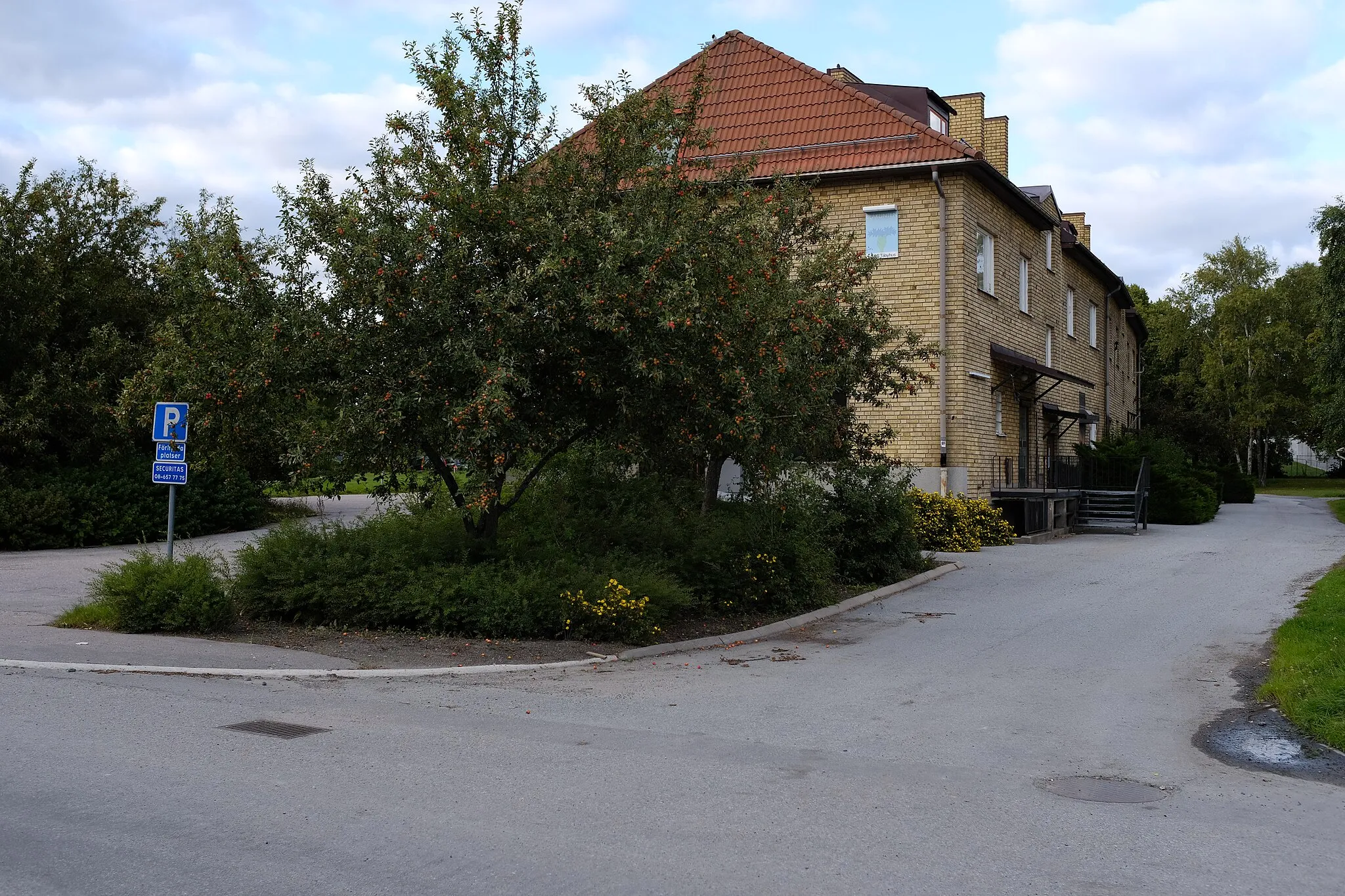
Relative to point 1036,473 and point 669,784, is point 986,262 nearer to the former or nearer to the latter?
point 1036,473

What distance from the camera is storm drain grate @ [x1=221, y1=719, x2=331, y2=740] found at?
722cm

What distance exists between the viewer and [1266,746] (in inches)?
289

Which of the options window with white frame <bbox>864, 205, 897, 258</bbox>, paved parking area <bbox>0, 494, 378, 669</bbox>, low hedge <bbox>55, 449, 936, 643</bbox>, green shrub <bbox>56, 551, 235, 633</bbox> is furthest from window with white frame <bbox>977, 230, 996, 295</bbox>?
green shrub <bbox>56, 551, 235, 633</bbox>

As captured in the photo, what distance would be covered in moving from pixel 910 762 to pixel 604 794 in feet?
6.45

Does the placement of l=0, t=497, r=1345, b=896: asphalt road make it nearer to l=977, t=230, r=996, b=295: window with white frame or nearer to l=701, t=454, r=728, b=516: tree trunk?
l=701, t=454, r=728, b=516: tree trunk

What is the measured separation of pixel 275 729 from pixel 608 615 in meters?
4.25

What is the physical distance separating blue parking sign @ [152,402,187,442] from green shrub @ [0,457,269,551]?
8.24 meters

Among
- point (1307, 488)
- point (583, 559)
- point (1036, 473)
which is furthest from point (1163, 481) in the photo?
point (1307, 488)

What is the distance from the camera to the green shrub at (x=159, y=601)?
36.5 feet

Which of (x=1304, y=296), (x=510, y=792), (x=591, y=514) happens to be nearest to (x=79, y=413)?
(x=591, y=514)

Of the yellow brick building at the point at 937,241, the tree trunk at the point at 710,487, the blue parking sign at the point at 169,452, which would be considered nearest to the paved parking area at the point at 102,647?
the blue parking sign at the point at 169,452

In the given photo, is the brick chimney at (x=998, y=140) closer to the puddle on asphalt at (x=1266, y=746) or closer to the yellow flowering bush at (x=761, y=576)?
→ the yellow flowering bush at (x=761, y=576)

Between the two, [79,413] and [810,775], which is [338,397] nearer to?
[810,775]

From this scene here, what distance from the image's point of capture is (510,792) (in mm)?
5906
